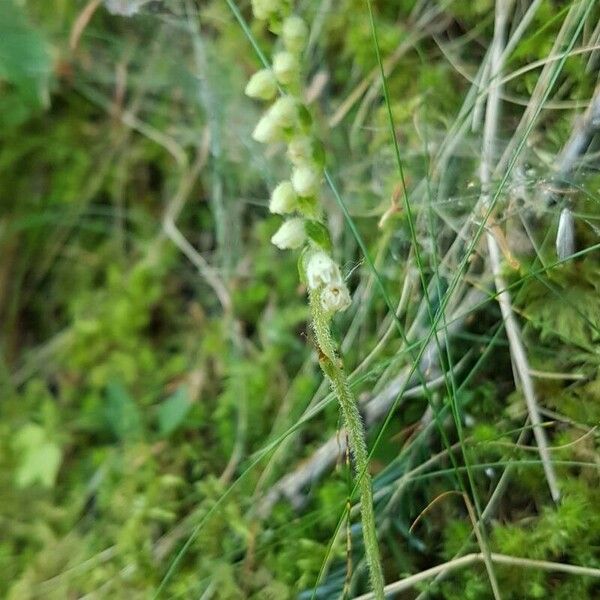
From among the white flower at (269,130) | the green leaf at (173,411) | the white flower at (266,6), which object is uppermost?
the white flower at (266,6)

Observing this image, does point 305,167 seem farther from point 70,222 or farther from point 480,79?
point 70,222

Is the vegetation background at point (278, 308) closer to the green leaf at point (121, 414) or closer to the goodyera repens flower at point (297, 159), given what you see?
the green leaf at point (121, 414)

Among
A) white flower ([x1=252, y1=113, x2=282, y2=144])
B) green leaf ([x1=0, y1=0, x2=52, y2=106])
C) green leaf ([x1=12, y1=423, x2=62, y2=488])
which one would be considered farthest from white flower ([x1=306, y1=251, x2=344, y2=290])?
green leaf ([x1=0, y1=0, x2=52, y2=106])

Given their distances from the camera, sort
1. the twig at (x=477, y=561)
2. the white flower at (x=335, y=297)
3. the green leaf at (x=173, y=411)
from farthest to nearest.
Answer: the green leaf at (x=173, y=411)
the twig at (x=477, y=561)
the white flower at (x=335, y=297)

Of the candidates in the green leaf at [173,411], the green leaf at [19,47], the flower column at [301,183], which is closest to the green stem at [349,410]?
the flower column at [301,183]

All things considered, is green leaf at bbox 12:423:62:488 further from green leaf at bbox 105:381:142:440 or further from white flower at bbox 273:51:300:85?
white flower at bbox 273:51:300:85

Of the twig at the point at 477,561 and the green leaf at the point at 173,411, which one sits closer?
the twig at the point at 477,561

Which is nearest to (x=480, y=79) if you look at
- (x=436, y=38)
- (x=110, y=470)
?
(x=436, y=38)
